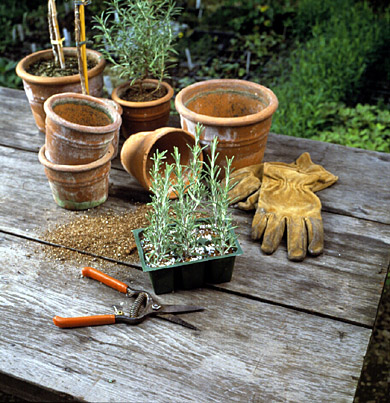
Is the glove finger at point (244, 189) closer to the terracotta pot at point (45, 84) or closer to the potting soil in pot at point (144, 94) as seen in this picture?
the potting soil in pot at point (144, 94)

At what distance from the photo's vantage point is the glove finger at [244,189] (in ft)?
6.73

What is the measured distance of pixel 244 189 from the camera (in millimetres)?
2070

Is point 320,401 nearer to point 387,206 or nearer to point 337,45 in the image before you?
point 387,206

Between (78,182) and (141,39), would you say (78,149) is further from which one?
(141,39)

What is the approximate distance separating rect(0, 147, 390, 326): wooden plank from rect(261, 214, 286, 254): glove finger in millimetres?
28

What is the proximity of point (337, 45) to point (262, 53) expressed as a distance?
3.38 ft

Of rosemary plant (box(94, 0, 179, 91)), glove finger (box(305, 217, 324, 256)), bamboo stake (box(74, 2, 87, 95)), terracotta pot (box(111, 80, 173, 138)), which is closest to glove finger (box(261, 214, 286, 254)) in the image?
glove finger (box(305, 217, 324, 256))

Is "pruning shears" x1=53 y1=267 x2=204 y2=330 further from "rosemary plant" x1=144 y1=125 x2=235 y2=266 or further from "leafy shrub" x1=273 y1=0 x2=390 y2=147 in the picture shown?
"leafy shrub" x1=273 y1=0 x2=390 y2=147

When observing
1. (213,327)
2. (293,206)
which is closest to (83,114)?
A: (293,206)

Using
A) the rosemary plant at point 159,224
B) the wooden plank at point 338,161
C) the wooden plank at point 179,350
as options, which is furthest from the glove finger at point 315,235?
the rosemary plant at point 159,224

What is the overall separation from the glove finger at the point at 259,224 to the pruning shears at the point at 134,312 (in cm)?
45

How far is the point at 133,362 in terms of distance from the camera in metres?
1.38

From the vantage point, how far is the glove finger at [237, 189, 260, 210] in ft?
6.60

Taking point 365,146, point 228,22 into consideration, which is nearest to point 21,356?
point 365,146
